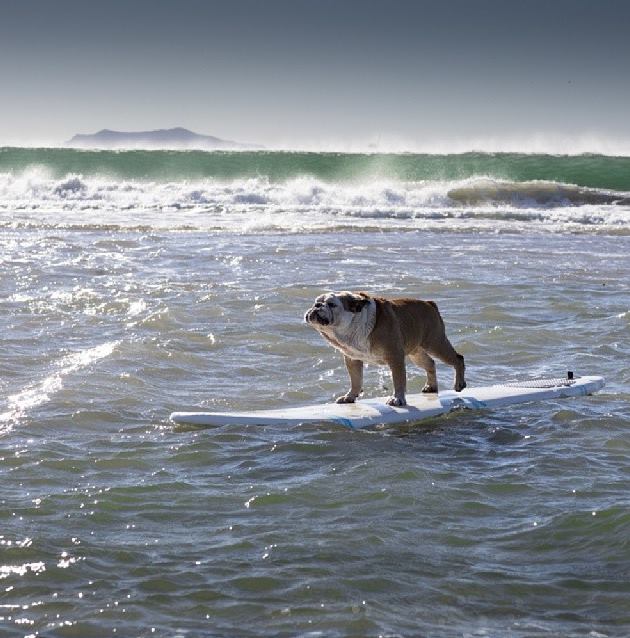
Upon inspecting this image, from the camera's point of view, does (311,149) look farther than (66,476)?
Yes

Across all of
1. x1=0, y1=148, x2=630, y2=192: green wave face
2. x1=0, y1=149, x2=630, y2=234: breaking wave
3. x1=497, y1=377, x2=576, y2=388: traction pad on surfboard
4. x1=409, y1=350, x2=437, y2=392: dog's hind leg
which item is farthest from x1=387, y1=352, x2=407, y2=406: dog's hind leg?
x1=0, y1=148, x2=630, y2=192: green wave face

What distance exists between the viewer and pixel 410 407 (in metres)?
9.16

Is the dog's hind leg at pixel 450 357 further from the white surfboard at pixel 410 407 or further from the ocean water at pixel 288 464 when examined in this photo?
the ocean water at pixel 288 464

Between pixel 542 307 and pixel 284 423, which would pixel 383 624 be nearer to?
pixel 284 423

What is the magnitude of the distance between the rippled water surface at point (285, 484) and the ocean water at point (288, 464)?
0.02m

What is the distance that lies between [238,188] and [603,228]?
1806 centimetres

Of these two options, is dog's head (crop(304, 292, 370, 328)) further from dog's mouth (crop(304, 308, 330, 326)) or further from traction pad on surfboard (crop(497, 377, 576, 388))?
traction pad on surfboard (crop(497, 377, 576, 388))

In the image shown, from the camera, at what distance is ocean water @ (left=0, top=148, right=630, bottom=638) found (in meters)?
5.21

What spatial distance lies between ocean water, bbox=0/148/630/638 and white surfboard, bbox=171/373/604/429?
0.39 feet

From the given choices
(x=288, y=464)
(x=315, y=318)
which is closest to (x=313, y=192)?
(x=315, y=318)

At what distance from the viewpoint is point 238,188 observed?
1722 inches

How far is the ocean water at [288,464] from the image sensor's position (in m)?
5.21

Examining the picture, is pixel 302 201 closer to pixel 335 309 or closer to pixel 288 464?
pixel 335 309

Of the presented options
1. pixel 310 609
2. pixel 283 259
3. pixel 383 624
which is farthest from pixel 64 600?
pixel 283 259
